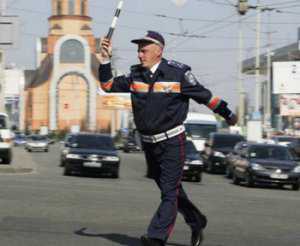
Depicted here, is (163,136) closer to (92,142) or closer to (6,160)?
(92,142)

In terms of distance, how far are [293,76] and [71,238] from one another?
176 feet

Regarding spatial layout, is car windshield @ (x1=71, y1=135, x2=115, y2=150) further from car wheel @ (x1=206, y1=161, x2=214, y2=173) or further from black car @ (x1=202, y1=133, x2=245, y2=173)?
car wheel @ (x1=206, y1=161, x2=214, y2=173)

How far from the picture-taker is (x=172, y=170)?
8398 mm

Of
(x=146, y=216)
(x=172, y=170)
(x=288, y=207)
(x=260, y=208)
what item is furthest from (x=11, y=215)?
(x=288, y=207)

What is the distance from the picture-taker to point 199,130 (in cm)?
4669

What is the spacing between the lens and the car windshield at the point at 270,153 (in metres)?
29.0

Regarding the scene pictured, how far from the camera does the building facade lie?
13262cm

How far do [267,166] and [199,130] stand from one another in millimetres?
18910

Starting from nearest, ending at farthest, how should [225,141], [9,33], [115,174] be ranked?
[9,33] < [115,174] < [225,141]

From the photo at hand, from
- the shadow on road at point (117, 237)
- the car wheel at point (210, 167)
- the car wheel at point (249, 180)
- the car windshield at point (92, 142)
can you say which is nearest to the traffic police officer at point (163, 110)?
the shadow on road at point (117, 237)

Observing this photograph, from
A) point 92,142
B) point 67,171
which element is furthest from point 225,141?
point 67,171

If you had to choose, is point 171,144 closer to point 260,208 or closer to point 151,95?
point 151,95

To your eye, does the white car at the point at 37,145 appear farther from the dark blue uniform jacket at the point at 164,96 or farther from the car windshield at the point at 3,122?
the dark blue uniform jacket at the point at 164,96

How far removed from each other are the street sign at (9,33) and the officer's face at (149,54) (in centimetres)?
1590
